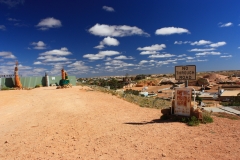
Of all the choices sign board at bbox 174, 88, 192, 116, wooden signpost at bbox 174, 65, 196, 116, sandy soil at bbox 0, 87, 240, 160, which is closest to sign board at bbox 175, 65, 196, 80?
wooden signpost at bbox 174, 65, 196, 116

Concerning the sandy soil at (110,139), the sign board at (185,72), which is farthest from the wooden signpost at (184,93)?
the sandy soil at (110,139)

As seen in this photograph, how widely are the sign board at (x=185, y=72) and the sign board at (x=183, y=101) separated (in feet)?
1.94

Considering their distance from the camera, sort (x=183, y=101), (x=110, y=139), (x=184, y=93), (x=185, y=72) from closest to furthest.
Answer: (x=110, y=139), (x=183, y=101), (x=184, y=93), (x=185, y=72)

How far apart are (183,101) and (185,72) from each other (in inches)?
54.1

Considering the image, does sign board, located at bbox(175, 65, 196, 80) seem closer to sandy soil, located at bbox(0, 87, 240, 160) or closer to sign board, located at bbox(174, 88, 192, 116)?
sign board, located at bbox(174, 88, 192, 116)

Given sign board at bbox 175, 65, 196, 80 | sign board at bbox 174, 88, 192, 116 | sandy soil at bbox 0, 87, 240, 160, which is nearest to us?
sandy soil at bbox 0, 87, 240, 160

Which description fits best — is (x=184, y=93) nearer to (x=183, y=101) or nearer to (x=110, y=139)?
(x=183, y=101)

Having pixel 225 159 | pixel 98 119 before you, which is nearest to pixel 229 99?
pixel 98 119

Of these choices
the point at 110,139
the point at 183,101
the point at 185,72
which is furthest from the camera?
the point at 185,72

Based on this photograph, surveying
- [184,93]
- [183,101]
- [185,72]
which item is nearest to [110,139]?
[183,101]

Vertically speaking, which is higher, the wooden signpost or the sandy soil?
the wooden signpost

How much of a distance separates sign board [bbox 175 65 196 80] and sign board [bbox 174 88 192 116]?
592mm

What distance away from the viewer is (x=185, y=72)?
1002cm

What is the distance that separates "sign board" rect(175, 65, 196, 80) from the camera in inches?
387
